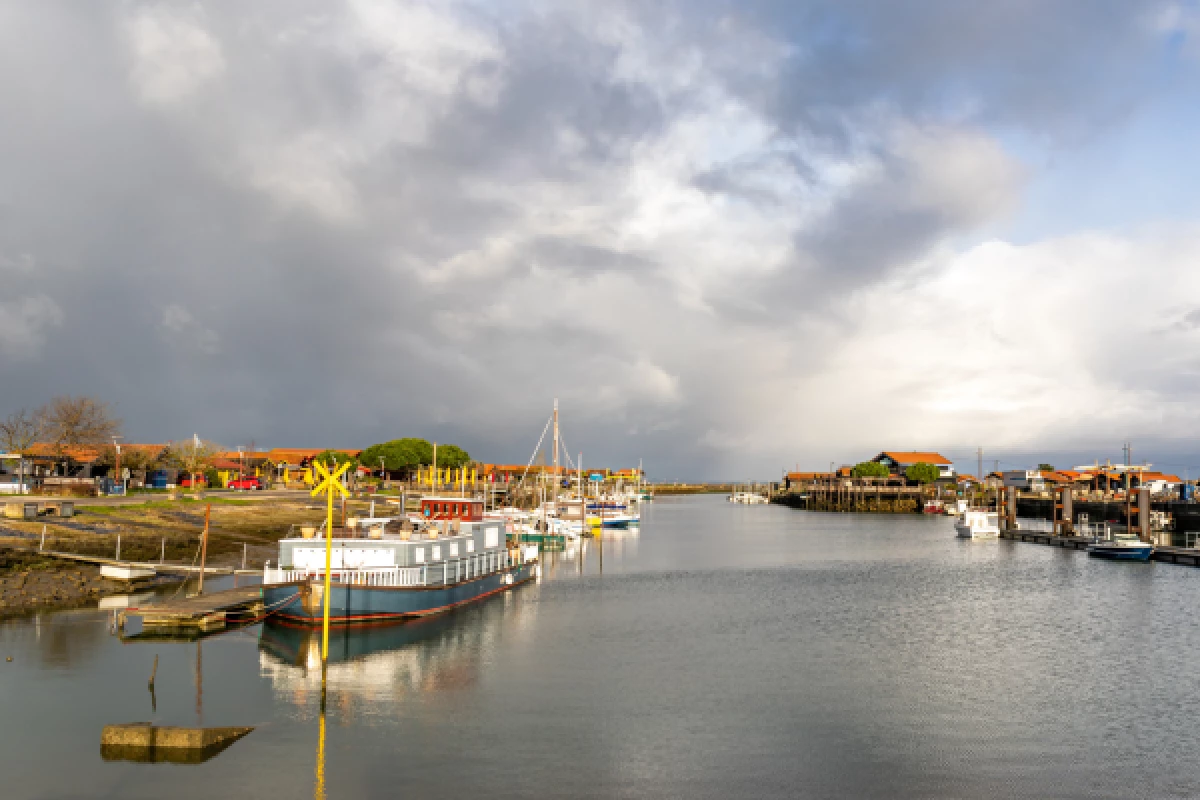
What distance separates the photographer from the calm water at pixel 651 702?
22.5m

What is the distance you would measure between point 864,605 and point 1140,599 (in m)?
21.3

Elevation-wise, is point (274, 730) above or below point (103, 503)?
below

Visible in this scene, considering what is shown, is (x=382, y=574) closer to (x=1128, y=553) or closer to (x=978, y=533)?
(x=1128, y=553)

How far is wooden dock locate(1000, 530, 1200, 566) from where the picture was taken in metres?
80.8

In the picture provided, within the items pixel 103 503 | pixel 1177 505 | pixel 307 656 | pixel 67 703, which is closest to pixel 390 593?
pixel 307 656

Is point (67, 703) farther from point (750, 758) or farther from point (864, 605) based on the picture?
point (864, 605)

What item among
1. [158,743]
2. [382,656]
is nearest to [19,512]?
[382,656]

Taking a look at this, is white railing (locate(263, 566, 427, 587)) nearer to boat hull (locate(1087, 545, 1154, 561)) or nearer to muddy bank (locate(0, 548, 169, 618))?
muddy bank (locate(0, 548, 169, 618))

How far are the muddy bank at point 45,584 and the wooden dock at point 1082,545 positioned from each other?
301 ft

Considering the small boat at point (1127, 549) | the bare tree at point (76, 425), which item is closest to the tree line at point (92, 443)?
the bare tree at point (76, 425)

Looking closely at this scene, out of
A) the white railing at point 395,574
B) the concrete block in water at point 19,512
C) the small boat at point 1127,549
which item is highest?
the concrete block in water at point 19,512

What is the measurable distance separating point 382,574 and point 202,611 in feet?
27.7

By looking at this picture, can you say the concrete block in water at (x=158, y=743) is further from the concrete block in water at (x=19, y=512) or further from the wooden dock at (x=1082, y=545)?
the wooden dock at (x=1082, y=545)

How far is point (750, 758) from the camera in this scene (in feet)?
80.6
